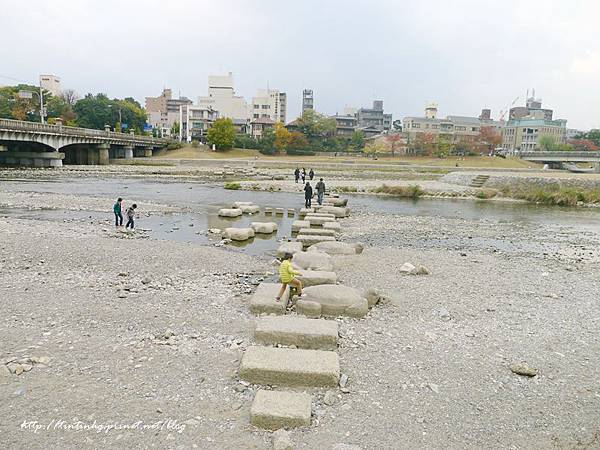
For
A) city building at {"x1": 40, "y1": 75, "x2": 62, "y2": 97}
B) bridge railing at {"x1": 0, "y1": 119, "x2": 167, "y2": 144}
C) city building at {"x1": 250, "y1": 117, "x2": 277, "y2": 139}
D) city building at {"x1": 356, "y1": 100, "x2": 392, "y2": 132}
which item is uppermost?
city building at {"x1": 40, "y1": 75, "x2": 62, "y2": 97}

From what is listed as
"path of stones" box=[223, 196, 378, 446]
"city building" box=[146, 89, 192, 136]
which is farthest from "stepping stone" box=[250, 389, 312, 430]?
"city building" box=[146, 89, 192, 136]

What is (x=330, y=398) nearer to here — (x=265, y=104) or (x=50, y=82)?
(x=265, y=104)

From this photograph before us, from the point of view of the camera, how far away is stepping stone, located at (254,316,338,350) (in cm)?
756

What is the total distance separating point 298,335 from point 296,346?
0.62 feet

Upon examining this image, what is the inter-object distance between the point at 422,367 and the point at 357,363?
1.07 meters

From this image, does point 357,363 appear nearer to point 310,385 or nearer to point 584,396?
point 310,385

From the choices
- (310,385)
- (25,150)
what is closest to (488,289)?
(310,385)

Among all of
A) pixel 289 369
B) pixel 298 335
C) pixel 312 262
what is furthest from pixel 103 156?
pixel 289 369

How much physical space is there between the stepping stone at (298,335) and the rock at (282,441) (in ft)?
7.76

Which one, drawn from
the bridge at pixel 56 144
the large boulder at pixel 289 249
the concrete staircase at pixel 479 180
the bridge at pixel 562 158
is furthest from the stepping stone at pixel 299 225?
the bridge at pixel 562 158

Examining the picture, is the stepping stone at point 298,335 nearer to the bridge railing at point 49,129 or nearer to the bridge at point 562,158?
the bridge railing at point 49,129

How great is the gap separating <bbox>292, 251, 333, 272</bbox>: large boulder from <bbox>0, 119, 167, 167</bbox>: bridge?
151 ft

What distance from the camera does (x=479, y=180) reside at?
44281 mm

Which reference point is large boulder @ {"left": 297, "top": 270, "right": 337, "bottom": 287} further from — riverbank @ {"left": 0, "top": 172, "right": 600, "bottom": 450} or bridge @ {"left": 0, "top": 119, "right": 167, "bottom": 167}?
bridge @ {"left": 0, "top": 119, "right": 167, "bottom": 167}
